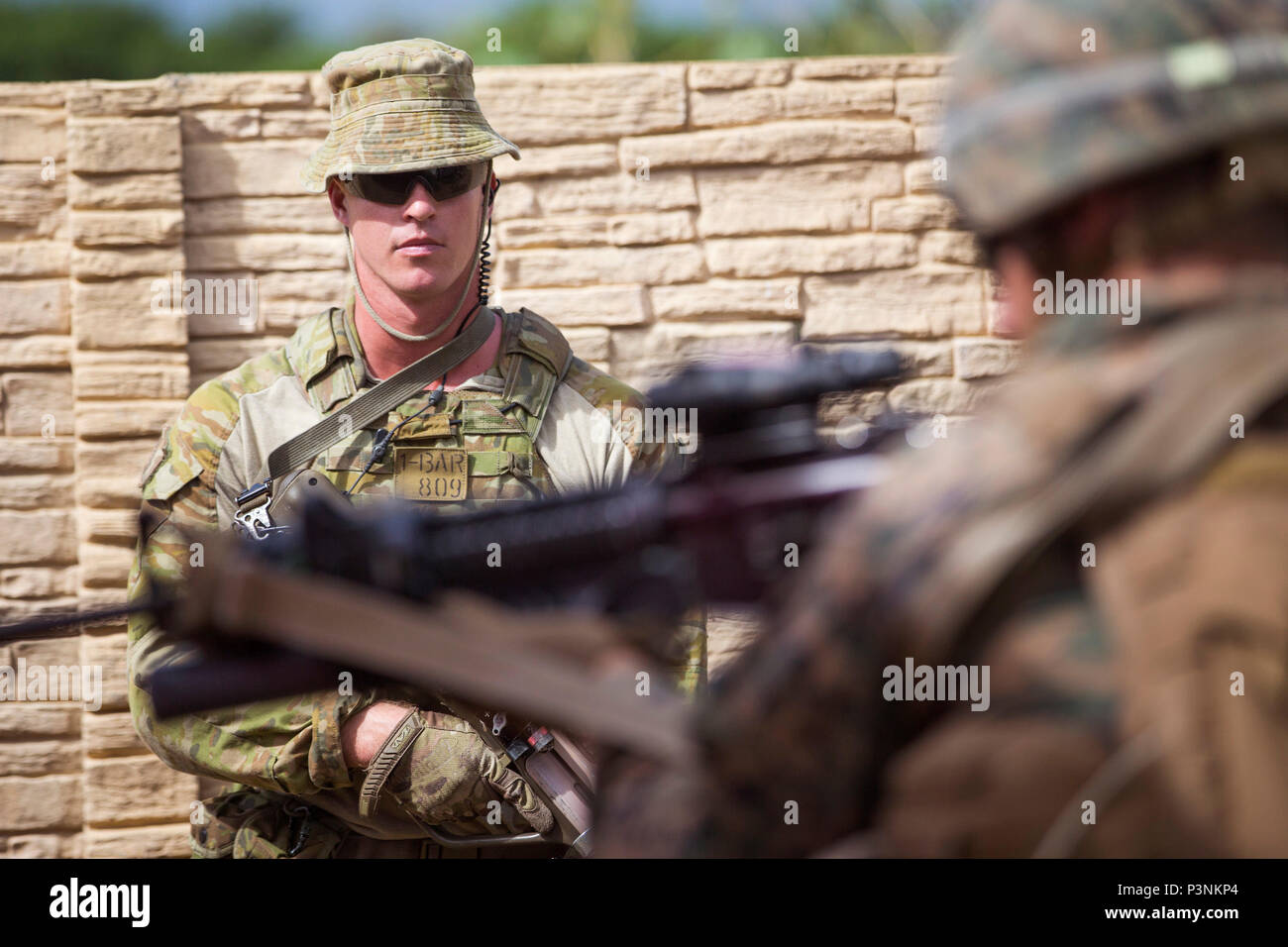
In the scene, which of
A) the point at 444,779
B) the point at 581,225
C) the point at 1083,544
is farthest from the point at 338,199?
the point at 1083,544

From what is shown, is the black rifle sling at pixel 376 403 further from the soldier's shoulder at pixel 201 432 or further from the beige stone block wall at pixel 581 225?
the beige stone block wall at pixel 581 225

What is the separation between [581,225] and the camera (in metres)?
4.33

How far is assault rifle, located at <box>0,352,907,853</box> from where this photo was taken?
1.41 meters

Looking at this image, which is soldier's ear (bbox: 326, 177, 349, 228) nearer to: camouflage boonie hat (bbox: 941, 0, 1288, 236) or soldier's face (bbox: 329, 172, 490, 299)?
soldier's face (bbox: 329, 172, 490, 299)

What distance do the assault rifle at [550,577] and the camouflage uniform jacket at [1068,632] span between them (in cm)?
Result: 20

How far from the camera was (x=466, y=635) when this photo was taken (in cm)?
142

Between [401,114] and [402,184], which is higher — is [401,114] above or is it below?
above

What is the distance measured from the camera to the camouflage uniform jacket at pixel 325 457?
2996 mm

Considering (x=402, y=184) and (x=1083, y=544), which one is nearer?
(x=1083, y=544)

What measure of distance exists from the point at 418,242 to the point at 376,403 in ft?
1.27

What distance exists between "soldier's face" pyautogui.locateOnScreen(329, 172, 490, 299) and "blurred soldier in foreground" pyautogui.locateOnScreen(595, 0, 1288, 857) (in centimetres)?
203

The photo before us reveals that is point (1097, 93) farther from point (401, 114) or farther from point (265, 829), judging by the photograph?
point (265, 829)

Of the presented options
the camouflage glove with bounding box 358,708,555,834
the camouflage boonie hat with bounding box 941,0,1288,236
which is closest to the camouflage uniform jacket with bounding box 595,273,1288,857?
the camouflage boonie hat with bounding box 941,0,1288,236
